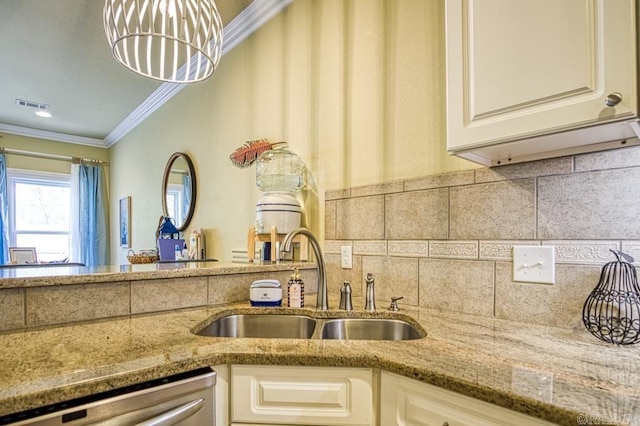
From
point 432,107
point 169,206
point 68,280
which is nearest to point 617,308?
point 432,107

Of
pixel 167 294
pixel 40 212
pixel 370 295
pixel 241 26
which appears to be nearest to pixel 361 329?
pixel 370 295

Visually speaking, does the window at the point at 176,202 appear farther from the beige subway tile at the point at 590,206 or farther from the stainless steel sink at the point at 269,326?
the beige subway tile at the point at 590,206

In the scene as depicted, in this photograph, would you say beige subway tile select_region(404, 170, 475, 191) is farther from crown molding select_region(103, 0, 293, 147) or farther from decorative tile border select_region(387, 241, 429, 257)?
crown molding select_region(103, 0, 293, 147)

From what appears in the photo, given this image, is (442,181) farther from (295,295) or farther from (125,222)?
(125,222)

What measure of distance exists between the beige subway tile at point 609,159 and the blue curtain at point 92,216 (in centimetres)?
597

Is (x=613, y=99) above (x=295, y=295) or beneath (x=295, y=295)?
above

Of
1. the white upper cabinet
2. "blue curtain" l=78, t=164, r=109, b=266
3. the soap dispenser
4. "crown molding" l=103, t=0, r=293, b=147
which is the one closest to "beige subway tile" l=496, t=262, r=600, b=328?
the white upper cabinet

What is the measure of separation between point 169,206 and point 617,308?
11.9ft

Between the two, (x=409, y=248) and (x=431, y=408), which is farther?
(x=409, y=248)

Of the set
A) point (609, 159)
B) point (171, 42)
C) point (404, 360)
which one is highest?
point (171, 42)

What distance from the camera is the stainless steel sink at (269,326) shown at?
144 cm

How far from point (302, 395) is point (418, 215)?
857 mm

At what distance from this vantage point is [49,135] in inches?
204

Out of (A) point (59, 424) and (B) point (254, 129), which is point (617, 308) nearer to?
(A) point (59, 424)
